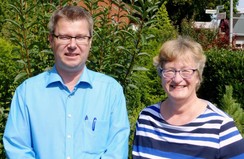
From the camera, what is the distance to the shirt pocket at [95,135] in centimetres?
285

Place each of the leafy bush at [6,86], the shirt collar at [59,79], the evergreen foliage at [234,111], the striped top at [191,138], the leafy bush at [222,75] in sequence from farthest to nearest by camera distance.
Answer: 1. the leafy bush at [222,75]
2. the leafy bush at [6,86]
3. the evergreen foliage at [234,111]
4. the shirt collar at [59,79]
5. the striped top at [191,138]

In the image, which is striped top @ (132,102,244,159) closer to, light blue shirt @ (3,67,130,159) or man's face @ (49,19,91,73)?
light blue shirt @ (3,67,130,159)

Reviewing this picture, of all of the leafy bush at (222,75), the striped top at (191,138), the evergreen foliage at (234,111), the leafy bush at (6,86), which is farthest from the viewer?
the leafy bush at (222,75)

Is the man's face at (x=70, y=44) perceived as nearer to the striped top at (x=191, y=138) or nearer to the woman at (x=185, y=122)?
the woman at (x=185, y=122)

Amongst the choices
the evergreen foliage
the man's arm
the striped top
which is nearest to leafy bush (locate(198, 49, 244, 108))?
the evergreen foliage

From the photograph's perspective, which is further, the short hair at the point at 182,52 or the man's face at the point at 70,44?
the short hair at the point at 182,52

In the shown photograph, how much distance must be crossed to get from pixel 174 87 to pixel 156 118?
281 millimetres

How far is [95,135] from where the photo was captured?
2871 mm

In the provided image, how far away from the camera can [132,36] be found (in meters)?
4.25

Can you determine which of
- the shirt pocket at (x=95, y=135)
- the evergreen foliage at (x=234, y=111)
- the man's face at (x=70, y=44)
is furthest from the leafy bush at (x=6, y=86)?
the evergreen foliage at (x=234, y=111)

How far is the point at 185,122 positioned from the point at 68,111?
77 centimetres

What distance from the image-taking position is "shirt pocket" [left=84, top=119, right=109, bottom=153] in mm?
2854

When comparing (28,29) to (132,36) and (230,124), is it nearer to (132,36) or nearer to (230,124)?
(132,36)

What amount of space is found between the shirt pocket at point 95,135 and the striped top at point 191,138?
331 millimetres
